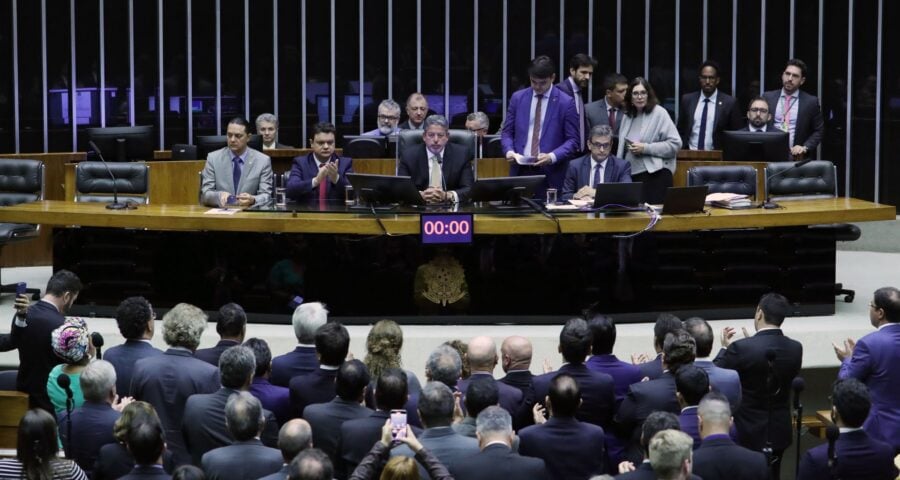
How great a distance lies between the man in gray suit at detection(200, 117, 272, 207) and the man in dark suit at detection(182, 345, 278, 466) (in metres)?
3.97

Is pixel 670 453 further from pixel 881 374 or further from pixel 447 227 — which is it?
pixel 447 227

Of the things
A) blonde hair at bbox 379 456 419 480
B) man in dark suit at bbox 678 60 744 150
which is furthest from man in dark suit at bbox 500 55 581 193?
blonde hair at bbox 379 456 419 480

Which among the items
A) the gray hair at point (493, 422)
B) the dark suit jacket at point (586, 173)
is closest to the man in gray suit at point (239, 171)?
the dark suit jacket at point (586, 173)

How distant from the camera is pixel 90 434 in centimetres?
607

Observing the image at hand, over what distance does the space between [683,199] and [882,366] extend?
7.43 ft

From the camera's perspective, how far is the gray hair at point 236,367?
6074 mm

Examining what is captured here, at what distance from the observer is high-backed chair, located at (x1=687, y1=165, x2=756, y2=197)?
10.4 metres

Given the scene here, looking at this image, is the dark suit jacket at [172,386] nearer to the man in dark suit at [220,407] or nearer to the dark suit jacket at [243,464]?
the man in dark suit at [220,407]

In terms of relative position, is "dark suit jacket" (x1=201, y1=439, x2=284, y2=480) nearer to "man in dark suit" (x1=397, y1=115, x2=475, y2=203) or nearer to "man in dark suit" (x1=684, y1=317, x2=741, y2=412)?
"man in dark suit" (x1=684, y1=317, x2=741, y2=412)

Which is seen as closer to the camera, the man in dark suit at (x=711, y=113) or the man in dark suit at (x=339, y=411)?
the man in dark suit at (x=339, y=411)

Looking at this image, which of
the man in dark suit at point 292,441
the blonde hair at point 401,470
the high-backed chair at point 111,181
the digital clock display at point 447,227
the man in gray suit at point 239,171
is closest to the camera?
the blonde hair at point 401,470

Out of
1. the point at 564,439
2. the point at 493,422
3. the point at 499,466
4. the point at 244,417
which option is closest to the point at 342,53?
the point at 564,439

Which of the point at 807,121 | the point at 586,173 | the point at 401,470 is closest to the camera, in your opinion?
the point at 401,470

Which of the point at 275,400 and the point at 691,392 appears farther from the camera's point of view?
the point at 275,400
